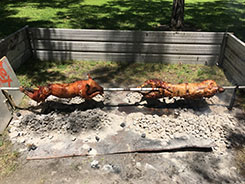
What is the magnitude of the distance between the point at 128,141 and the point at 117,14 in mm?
9621

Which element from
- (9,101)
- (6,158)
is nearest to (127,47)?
(9,101)

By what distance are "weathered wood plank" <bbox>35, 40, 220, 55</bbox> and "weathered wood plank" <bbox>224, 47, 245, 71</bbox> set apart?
40 cm

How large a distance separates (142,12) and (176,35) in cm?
590

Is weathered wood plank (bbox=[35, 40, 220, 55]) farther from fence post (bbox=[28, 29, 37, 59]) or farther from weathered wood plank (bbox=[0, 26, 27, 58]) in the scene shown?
weathered wood plank (bbox=[0, 26, 27, 58])

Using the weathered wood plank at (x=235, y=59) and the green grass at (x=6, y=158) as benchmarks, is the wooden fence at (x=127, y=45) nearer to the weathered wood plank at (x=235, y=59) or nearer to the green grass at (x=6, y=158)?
the weathered wood plank at (x=235, y=59)

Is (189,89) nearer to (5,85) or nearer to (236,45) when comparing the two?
(236,45)

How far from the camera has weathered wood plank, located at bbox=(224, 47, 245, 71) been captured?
6457 mm

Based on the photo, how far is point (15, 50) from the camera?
7281 mm

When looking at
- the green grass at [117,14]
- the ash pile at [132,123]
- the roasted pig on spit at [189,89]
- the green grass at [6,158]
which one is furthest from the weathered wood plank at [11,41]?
the roasted pig on spit at [189,89]

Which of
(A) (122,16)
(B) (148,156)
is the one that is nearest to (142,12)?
(A) (122,16)

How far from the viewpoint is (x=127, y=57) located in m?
8.14

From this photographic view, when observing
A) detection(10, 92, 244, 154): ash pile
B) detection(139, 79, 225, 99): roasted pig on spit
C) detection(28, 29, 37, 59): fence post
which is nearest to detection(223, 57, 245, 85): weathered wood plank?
detection(10, 92, 244, 154): ash pile

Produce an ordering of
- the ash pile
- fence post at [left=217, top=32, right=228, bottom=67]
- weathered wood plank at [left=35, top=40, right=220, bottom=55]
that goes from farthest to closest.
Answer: weathered wood plank at [left=35, top=40, right=220, bottom=55]
fence post at [left=217, top=32, right=228, bottom=67]
the ash pile

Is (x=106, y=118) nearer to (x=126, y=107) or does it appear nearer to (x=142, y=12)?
(x=126, y=107)
